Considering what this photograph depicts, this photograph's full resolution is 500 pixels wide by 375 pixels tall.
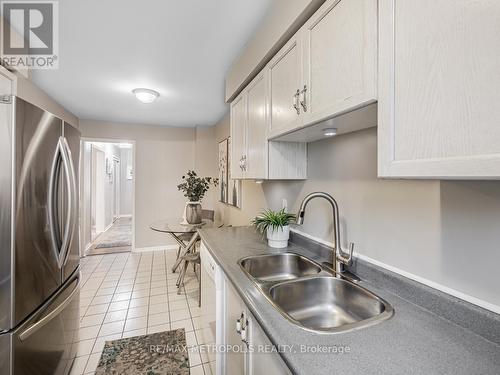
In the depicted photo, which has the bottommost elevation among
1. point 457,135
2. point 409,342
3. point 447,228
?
point 409,342

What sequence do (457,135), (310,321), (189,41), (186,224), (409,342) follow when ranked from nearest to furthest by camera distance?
1. (457,135)
2. (409,342)
3. (310,321)
4. (189,41)
5. (186,224)

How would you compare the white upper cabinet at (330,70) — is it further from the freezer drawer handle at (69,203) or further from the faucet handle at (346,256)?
the freezer drawer handle at (69,203)

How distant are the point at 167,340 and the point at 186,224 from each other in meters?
1.40

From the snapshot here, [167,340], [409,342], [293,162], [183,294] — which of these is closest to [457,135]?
[409,342]

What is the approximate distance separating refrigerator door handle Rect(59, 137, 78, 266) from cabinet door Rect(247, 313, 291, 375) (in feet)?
4.08

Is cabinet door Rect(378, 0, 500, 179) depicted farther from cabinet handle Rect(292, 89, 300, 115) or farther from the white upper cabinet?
cabinet handle Rect(292, 89, 300, 115)

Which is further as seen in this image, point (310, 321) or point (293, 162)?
point (293, 162)

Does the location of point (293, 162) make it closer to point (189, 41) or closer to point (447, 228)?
point (447, 228)

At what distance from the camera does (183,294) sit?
2848 millimetres

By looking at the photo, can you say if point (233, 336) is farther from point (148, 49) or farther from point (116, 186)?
point (116, 186)

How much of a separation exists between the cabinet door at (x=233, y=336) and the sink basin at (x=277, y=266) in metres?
0.20

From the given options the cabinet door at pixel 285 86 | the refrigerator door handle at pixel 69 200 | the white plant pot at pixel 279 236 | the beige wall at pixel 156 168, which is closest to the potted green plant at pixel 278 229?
the white plant pot at pixel 279 236

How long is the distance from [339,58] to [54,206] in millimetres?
1653

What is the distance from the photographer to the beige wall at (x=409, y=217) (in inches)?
30.5
